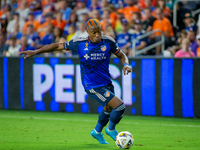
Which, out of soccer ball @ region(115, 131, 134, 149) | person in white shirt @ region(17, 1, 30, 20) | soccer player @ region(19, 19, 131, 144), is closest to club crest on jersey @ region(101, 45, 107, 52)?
soccer player @ region(19, 19, 131, 144)

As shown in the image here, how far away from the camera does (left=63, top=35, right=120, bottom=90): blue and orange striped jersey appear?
652 centimetres

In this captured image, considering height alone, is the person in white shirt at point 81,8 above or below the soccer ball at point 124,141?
above

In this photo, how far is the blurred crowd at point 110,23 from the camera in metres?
13.1

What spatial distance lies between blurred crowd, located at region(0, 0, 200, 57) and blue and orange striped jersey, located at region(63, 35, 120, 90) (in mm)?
5116

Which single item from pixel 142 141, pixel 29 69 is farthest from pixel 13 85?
pixel 142 141

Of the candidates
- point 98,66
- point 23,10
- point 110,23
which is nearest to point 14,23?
point 23,10

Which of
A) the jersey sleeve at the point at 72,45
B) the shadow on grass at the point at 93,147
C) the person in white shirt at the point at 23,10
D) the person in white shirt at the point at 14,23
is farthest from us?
the person in white shirt at the point at 23,10

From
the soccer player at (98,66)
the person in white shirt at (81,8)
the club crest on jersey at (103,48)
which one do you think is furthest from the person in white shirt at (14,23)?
the club crest on jersey at (103,48)

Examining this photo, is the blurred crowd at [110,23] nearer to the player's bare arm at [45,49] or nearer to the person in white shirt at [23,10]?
the person in white shirt at [23,10]

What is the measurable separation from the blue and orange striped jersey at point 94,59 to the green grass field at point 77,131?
1.19 metres

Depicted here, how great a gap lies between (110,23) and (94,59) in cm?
739

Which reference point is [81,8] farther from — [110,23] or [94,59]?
[94,59]

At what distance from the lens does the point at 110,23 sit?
13688 millimetres

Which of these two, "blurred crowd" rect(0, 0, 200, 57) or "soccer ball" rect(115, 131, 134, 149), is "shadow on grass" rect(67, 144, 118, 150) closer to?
"soccer ball" rect(115, 131, 134, 149)
